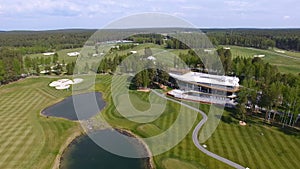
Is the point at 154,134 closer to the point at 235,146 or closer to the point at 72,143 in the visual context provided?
the point at 235,146

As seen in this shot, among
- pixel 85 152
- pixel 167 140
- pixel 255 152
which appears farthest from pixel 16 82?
pixel 255 152

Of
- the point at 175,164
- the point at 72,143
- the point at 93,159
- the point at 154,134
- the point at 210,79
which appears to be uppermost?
the point at 210,79

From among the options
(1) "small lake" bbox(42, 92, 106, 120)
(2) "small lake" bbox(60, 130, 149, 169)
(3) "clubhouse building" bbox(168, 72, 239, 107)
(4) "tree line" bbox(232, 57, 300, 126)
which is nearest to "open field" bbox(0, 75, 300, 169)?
(2) "small lake" bbox(60, 130, 149, 169)

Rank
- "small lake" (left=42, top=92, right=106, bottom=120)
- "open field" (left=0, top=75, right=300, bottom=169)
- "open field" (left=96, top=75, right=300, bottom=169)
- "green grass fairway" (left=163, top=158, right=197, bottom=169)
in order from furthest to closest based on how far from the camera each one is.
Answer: "small lake" (left=42, top=92, right=106, bottom=120) < "open field" (left=0, top=75, right=300, bottom=169) < "open field" (left=96, top=75, right=300, bottom=169) < "green grass fairway" (left=163, top=158, right=197, bottom=169)

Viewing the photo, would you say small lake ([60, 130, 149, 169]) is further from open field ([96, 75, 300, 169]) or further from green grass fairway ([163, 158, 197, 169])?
open field ([96, 75, 300, 169])

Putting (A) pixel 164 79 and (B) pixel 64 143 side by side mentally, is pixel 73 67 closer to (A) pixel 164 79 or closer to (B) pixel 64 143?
(A) pixel 164 79

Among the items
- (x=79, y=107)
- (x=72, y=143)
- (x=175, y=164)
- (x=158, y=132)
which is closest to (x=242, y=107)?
(x=158, y=132)
